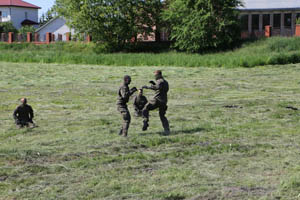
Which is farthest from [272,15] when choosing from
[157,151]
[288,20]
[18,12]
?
[18,12]

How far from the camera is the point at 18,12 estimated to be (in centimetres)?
8756

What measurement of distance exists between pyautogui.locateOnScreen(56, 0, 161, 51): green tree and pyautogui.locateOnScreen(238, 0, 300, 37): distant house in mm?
9250

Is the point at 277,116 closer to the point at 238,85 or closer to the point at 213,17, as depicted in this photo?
the point at 238,85

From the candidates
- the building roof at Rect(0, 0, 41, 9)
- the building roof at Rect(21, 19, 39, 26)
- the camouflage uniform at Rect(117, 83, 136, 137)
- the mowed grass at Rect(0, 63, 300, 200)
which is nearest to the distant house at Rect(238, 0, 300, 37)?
the mowed grass at Rect(0, 63, 300, 200)

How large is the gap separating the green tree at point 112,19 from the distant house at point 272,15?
30.3 feet

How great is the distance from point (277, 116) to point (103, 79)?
12.3m

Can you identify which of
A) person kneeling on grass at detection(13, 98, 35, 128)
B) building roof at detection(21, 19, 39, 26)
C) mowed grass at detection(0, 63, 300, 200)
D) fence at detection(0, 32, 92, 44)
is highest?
building roof at detection(21, 19, 39, 26)

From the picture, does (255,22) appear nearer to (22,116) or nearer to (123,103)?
(22,116)

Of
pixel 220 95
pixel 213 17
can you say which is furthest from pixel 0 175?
pixel 213 17

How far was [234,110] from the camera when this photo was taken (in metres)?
13.1

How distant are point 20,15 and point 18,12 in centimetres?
96

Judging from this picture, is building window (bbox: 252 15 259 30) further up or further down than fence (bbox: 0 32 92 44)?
further up

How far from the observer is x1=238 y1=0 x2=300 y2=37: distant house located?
48.4m

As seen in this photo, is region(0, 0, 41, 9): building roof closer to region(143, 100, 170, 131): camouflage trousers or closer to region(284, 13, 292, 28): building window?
region(284, 13, 292, 28): building window
